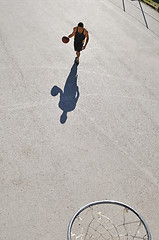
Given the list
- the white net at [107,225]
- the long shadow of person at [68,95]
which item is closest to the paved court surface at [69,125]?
the long shadow of person at [68,95]

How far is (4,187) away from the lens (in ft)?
19.2

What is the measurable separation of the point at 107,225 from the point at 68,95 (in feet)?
14.3

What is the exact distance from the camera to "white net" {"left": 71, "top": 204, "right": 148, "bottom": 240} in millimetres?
5344

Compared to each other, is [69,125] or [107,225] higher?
[107,225]

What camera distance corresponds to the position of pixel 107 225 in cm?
554

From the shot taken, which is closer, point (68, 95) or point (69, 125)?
point (69, 125)

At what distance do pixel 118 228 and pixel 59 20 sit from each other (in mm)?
10237

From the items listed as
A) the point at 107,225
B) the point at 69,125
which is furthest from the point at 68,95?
the point at 107,225

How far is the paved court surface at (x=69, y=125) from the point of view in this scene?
19.0ft

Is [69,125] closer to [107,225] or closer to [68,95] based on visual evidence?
[68,95]

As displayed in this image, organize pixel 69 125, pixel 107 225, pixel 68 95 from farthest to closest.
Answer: pixel 68 95 < pixel 69 125 < pixel 107 225

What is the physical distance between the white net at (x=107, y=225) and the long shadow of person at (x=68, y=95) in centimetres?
290

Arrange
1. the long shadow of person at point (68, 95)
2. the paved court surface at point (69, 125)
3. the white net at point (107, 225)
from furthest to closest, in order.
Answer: the long shadow of person at point (68, 95)
the paved court surface at point (69, 125)
the white net at point (107, 225)

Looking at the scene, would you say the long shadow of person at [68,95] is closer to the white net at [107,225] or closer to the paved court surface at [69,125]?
the paved court surface at [69,125]
